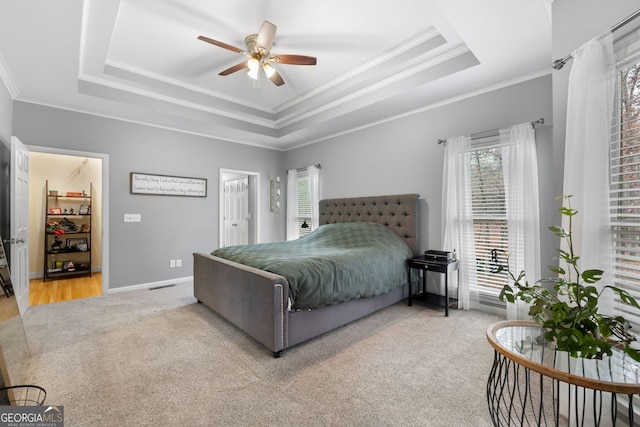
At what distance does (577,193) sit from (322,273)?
5.90 feet

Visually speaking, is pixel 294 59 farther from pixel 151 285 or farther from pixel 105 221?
pixel 151 285

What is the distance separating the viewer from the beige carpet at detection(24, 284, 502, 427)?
1.62 m

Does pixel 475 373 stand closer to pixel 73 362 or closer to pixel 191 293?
pixel 73 362

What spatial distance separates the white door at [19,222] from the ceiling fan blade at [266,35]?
286cm

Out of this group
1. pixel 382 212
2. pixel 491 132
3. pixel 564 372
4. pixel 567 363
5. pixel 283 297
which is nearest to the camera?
pixel 564 372

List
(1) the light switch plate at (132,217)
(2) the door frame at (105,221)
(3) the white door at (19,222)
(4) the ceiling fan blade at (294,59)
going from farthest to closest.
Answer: (1) the light switch plate at (132,217), (2) the door frame at (105,221), (3) the white door at (19,222), (4) the ceiling fan blade at (294,59)

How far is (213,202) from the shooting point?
199 inches

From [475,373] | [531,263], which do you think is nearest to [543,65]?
[531,263]

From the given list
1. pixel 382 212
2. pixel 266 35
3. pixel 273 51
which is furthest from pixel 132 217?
pixel 382 212

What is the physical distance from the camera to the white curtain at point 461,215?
3285 mm

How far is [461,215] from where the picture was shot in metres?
3.33

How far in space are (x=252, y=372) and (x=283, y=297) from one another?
1.83ft

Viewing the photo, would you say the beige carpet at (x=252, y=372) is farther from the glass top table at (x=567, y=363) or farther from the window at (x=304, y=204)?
the window at (x=304, y=204)

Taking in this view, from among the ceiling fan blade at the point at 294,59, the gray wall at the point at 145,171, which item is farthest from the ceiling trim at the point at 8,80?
the ceiling fan blade at the point at 294,59
